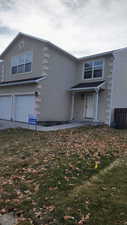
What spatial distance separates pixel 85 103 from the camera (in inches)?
578

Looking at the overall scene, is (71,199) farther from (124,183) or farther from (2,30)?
(2,30)

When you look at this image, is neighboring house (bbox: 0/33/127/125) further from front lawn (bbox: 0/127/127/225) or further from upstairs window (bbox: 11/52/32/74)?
front lawn (bbox: 0/127/127/225)

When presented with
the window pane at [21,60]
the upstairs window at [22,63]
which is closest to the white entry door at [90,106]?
the upstairs window at [22,63]

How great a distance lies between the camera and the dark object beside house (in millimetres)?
12617

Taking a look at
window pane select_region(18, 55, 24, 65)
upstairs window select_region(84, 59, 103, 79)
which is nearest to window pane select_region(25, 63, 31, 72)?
window pane select_region(18, 55, 24, 65)

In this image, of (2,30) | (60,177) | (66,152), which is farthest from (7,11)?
(60,177)

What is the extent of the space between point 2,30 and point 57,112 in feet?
26.4

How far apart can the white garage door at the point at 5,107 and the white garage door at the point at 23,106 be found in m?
1.05

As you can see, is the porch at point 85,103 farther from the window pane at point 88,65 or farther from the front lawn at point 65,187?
the front lawn at point 65,187

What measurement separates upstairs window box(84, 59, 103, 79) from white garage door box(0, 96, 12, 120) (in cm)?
691

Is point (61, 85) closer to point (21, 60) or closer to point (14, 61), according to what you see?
point (21, 60)

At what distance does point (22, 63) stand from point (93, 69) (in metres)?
6.17

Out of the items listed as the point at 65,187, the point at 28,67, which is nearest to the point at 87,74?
the point at 28,67

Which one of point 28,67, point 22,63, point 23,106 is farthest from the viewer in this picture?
point 22,63
